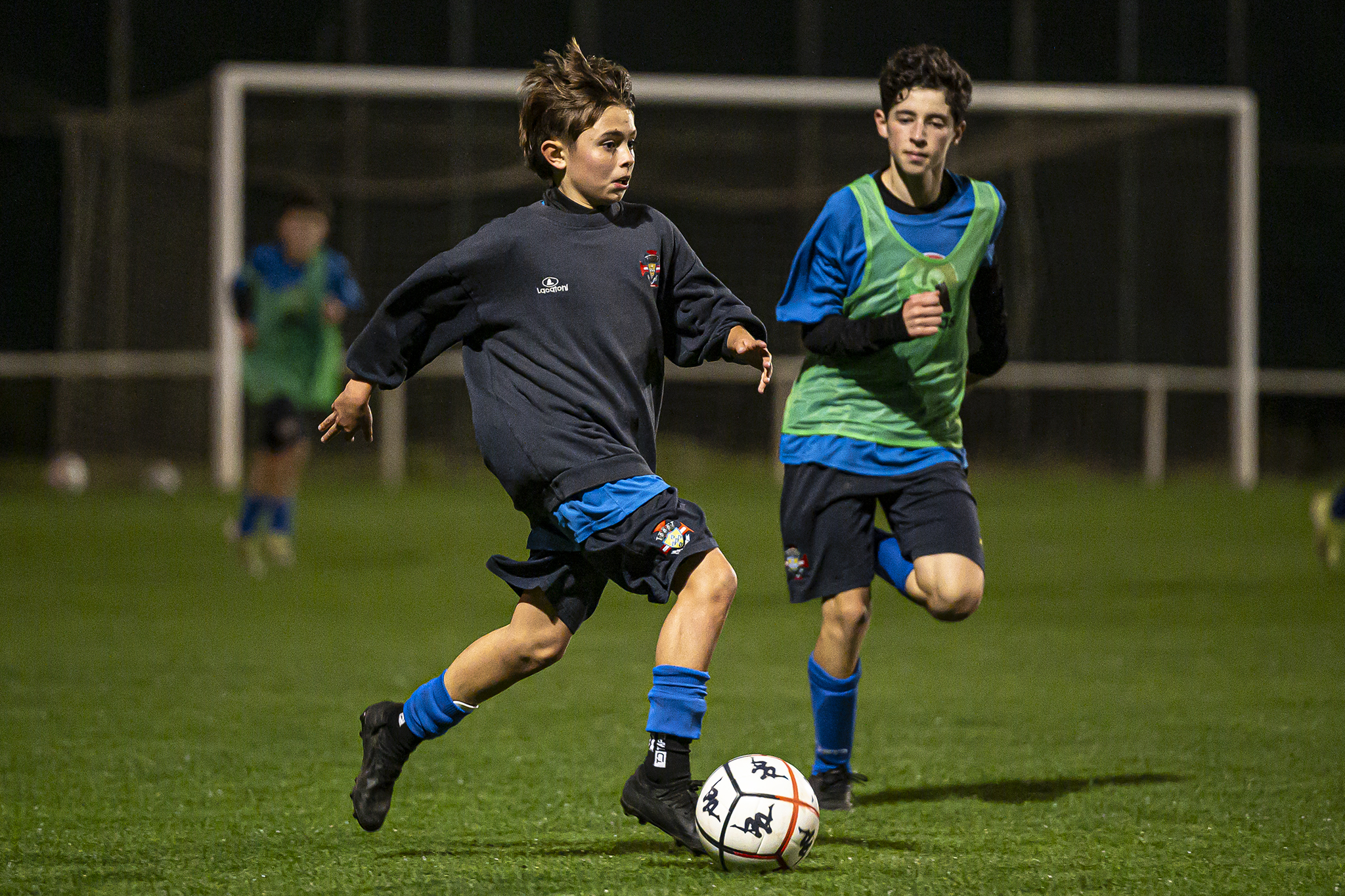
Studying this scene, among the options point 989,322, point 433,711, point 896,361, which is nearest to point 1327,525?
point 989,322

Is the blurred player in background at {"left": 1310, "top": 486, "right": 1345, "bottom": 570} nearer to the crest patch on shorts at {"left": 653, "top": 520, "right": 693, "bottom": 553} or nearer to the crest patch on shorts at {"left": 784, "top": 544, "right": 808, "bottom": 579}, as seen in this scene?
the crest patch on shorts at {"left": 784, "top": 544, "right": 808, "bottom": 579}

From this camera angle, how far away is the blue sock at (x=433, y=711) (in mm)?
3539

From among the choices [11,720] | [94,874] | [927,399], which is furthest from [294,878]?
[11,720]

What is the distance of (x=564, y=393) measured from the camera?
3.43 metres

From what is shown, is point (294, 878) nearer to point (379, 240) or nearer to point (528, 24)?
point (379, 240)

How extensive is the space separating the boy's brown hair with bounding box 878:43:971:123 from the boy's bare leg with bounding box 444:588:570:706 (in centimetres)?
147

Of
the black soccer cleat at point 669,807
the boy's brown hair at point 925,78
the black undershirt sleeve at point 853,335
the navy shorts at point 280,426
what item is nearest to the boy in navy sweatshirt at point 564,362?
the black soccer cleat at point 669,807

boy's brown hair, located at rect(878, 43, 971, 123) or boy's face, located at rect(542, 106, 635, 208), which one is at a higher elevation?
boy's brown hair, located at rect(878, 43, 971, 123)

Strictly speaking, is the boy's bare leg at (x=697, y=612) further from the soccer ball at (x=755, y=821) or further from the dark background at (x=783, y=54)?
the dark background at (x=783, y=54)

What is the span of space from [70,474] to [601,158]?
41.7 ft

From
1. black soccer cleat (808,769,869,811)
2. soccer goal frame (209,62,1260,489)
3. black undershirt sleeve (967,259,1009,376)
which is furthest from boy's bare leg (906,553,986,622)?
soccer goal frame (209,62,1260,489)

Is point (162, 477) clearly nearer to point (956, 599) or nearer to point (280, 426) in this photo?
point (280, 426)

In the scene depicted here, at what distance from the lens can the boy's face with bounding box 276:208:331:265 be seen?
31.0 ft

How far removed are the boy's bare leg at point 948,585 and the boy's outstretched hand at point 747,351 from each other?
2.36 ft
